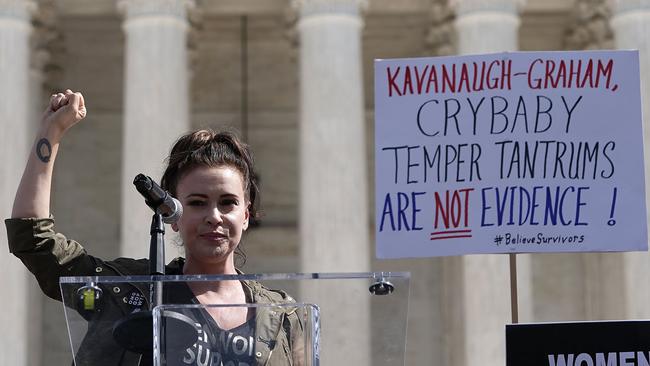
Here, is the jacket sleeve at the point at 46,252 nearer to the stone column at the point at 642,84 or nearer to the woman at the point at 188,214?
the woman at the point at 188,214

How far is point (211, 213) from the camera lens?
28.3 feet

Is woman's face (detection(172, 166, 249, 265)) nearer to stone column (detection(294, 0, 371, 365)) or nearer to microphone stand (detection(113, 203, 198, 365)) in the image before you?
microphone stand (detection(113, 203, 198, 365))

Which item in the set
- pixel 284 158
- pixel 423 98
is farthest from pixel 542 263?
pixel 423 98

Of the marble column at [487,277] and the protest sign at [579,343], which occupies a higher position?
the marble column at [487,277]

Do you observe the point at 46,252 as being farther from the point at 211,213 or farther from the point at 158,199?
the point at 211,213

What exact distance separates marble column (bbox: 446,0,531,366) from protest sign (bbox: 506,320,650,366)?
27.8m

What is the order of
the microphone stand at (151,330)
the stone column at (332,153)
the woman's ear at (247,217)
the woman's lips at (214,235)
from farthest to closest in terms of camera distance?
1. the stone column at (332,153)
2. the woman's ear at (247,217)
3. the woman's lips at (214,235)
4. the microphone stand at (151,330)

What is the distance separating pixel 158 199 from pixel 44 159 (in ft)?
2.93

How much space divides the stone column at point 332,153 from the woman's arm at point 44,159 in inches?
1229

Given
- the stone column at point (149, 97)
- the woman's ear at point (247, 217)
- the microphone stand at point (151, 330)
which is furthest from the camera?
the stone column at point (149, 97)

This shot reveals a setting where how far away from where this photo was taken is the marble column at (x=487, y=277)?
40375 millimetres

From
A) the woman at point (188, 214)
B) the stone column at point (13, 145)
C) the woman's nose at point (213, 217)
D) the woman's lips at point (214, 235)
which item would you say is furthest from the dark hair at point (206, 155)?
the stone column at point (13, 145)

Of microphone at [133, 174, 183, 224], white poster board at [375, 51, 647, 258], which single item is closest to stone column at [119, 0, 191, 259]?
white poster board at [375, 51, 647, 258]

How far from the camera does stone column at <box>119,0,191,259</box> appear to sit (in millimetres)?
40531
